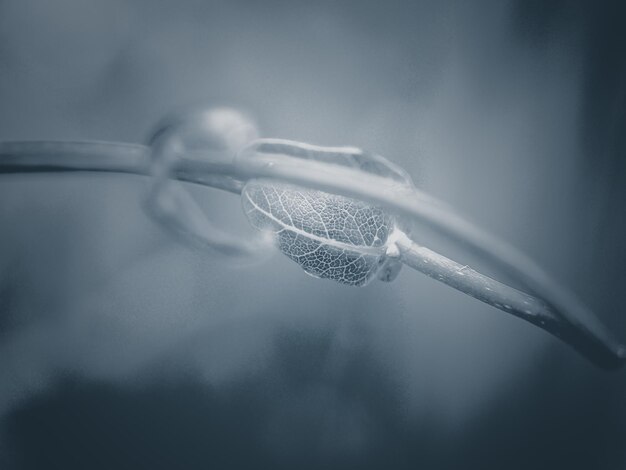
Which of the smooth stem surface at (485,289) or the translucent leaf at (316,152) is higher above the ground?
the translucent leaf at (316,152)

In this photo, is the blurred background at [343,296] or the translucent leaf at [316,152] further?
the blurred background at [343,296]

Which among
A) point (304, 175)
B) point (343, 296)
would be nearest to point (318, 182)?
point (304, 175)

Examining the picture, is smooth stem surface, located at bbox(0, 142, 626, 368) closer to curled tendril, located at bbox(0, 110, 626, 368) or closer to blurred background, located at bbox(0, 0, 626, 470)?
curled tendril, located at bbox(0, 110, 626, 368)

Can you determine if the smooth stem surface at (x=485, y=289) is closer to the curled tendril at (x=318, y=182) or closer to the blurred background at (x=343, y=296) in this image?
the curled tendril at (x=318, y=182)

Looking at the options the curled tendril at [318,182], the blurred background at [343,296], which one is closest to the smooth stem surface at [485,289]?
the curled tendril at [318,182]

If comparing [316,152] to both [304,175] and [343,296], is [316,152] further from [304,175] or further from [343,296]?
[343,296]

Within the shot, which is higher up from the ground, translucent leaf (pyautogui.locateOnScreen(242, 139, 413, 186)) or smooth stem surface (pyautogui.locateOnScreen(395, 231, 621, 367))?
translucent leaf (pyautogui.locateOnScreen(242, 139, 413, 186))

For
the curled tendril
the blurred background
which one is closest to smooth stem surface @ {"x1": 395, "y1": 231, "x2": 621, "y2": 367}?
the curled tendril

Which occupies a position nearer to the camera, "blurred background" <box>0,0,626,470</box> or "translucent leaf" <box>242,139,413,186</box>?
"translucent leaf" <box>242,139,413,186</box>
